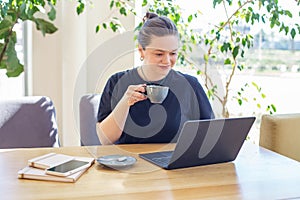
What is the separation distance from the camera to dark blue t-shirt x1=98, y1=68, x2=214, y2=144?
1.87 m

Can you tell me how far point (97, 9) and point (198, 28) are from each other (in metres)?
0.75

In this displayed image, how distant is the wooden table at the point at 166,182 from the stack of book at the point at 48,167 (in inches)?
0.8

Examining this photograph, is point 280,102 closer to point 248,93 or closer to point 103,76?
point 248,93

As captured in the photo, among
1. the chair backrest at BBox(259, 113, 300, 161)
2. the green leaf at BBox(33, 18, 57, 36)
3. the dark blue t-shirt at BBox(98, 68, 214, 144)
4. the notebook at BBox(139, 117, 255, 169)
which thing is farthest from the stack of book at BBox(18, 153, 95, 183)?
the chair backrest at BBox(259, 113, 300, 161)

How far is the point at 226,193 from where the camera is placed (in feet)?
3.84

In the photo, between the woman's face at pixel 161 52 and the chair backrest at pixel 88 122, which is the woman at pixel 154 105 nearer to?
the woman's face at pixel 161 52

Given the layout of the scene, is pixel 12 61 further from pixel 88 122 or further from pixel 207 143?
pixel 88 122

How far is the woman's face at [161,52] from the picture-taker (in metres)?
1.84

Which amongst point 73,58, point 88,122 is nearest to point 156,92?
point 88,122

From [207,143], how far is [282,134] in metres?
0.66

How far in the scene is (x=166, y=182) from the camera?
1.25 m

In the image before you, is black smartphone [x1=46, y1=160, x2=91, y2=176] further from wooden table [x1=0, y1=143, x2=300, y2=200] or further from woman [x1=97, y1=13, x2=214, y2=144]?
woman [x1=97, y1=13, x2=214, y2=144]

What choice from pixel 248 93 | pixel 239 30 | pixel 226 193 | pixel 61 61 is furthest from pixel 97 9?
pixel 226 193

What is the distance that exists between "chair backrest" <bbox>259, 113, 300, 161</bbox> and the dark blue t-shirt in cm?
27
